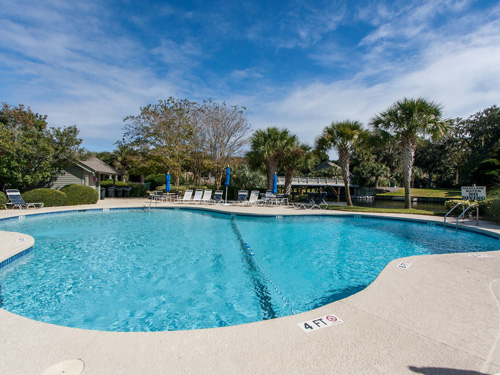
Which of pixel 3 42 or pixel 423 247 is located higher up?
pixel 3 42

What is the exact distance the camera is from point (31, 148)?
14562 mm

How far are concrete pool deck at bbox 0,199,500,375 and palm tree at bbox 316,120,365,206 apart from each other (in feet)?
49.6

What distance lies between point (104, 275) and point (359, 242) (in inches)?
285

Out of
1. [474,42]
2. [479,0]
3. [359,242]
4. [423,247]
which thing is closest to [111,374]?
[359,242]

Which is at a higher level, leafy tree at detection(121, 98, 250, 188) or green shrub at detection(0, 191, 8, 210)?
leafy tree at detection(121, 98, 250, 188)

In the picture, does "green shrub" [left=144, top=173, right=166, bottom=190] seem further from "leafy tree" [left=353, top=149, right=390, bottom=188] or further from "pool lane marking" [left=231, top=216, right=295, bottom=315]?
"leafy tree" [left=353, top=149, right=390, bottom=188]

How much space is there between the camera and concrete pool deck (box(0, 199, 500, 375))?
1.97m

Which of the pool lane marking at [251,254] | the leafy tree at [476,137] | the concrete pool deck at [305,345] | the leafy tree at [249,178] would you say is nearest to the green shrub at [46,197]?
the pool lane marking at [251,254]

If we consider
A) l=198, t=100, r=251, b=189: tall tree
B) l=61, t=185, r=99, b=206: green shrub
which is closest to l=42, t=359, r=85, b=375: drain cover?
l=61, t=185, r=99, b=206: green shrub

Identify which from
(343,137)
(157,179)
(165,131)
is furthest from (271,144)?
(157,179)

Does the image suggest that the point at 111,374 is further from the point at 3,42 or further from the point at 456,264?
the point at 3,42

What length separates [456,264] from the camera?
15.8ft

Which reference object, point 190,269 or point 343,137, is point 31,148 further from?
point 343,137

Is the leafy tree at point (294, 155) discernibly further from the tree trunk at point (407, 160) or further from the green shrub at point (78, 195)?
the green shrub at point (78, 195)
